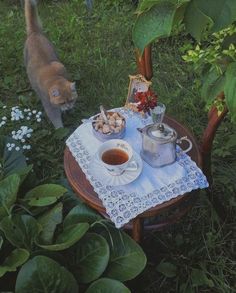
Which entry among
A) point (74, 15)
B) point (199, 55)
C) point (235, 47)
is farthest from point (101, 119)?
point (74, 15)

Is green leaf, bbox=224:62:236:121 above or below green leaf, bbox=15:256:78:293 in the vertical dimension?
above

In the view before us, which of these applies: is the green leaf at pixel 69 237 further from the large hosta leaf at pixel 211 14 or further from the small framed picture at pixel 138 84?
the large hosta leaf at pixel 211 14

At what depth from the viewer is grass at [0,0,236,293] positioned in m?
2.07

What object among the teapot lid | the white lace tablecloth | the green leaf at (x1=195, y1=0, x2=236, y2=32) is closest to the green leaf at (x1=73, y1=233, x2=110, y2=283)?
the white lace tablecloth

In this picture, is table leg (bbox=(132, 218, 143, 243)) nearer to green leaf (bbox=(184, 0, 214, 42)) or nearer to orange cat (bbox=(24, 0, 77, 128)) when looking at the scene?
green leaf (bbox=(184, 0, 214, 42))

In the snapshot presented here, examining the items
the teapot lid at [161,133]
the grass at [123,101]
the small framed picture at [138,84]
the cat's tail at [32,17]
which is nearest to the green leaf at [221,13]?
the teapot lid at [161,133]

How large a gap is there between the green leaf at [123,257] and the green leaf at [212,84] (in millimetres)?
→ 666

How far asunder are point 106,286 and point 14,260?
0.38 m

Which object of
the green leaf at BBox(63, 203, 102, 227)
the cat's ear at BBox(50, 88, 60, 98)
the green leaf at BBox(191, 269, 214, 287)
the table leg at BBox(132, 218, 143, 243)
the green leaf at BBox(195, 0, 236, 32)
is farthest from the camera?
the cat's ear at BBox(50, 88, 60, 98)

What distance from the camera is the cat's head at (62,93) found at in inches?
104

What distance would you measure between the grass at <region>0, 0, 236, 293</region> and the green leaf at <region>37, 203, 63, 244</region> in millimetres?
358

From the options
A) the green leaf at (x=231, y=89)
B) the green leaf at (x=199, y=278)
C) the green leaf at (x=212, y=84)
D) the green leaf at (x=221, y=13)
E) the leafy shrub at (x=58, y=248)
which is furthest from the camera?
the green leaf at (x=199, y=278)

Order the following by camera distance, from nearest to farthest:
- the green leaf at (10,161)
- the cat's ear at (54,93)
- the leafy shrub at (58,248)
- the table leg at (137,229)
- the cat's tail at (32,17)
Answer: the leafy shrub at (58,248)
the table leg at (137,229)
the green leaf at (10,161)
the cat's ear at (54,93)
the cat's tail at (32,17)

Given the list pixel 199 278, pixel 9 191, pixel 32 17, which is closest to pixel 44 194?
pixel 9 191
